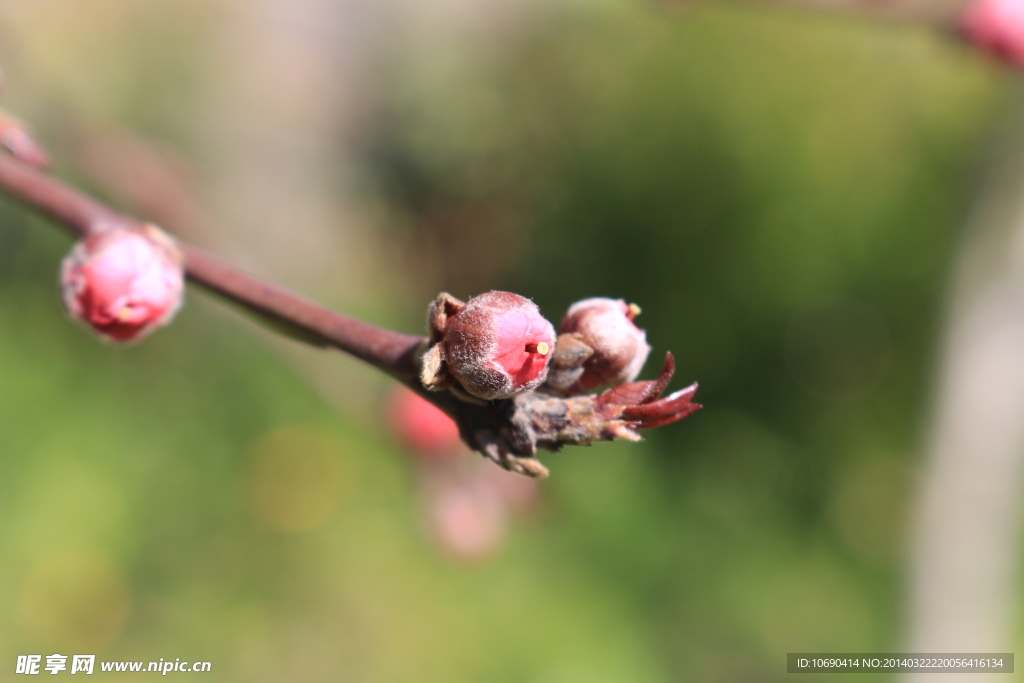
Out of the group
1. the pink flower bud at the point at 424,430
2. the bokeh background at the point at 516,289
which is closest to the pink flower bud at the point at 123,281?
the pink flower bud at the point at 424,430

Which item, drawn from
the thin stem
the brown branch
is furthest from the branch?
the brown branch

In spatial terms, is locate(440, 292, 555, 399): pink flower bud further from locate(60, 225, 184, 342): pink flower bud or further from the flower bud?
locate(60, 225, 184, 342): pink flower bud

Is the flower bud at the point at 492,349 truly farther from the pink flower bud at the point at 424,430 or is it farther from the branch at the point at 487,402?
the pink flower bud at the point at 424,430

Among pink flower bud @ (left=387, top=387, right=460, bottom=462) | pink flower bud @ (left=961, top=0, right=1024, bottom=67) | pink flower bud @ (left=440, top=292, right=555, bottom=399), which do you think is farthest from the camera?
pink flower bud @ (left=387, top=387, right=460, bottom=462)

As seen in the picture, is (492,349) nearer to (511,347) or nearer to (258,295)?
(511,347)

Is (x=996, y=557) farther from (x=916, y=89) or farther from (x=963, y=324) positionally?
(x=916, y=89)

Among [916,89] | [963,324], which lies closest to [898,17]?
[963,324]
